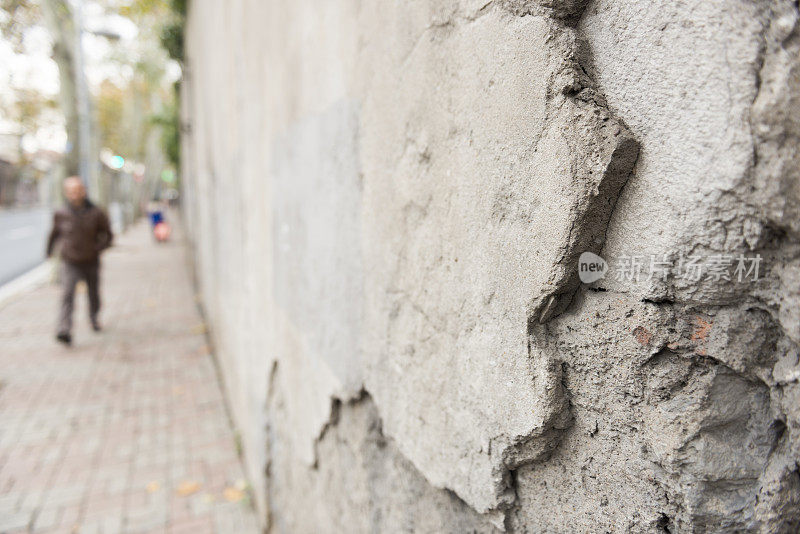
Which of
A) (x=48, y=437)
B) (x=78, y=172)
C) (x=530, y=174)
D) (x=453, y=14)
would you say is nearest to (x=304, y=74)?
(x=453, y=14)

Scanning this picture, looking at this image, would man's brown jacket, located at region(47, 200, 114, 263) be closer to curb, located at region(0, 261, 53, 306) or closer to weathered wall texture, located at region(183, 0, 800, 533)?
curb, located at region(0, 261, 53, 306)

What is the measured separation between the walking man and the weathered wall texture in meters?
5.66

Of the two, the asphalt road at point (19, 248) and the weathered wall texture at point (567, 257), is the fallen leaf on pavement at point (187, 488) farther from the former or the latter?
the asphalt road at point (19, 248)

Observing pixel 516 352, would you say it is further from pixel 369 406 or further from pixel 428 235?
pixel 369 406

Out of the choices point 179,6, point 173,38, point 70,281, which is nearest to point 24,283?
point 70,281

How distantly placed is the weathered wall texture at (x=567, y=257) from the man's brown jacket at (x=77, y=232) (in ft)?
18.6

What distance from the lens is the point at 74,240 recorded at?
5863mm

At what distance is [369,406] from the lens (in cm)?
145

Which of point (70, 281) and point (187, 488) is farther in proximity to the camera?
point (70, 281)

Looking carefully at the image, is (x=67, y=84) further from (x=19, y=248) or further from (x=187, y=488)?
(x=187, y=488)

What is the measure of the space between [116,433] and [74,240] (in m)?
2.85

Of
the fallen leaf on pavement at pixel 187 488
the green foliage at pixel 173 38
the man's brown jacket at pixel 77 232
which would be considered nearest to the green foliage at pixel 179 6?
the green foliage at pixel 173 38

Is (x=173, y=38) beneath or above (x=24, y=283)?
above

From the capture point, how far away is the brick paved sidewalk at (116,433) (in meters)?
3.20
